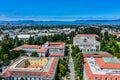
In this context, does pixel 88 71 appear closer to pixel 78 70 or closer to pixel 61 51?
pixel 78 70

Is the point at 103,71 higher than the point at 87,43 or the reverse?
the reverse

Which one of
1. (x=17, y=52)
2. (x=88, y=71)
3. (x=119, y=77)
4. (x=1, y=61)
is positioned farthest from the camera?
(x=17, y=52)

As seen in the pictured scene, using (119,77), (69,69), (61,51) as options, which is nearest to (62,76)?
(69,69)

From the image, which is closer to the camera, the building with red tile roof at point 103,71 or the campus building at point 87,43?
Result: the building with red tile roof at point 103,71

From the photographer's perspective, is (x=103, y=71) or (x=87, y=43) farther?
(x=87, y=43)

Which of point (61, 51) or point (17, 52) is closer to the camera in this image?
point (17, 52)

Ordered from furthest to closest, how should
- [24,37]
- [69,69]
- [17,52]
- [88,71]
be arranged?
1. [24,37]
2. [17,52]
3. [69,69]
4. [88,71]

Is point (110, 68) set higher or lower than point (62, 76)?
higher

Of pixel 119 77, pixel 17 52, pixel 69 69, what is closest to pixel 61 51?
pixel 17 52

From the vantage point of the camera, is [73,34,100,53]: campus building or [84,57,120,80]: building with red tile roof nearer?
[84,57,120,80]: building with red tile roof
